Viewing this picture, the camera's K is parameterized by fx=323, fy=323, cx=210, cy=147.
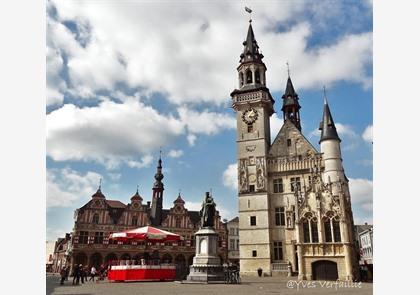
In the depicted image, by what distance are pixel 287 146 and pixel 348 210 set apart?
8.00m

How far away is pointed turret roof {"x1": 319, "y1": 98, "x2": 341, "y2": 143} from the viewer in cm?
2883

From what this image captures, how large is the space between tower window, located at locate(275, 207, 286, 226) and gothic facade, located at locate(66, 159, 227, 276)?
15.3 m

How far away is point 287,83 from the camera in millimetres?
38906

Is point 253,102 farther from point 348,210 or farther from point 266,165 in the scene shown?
point 348,210

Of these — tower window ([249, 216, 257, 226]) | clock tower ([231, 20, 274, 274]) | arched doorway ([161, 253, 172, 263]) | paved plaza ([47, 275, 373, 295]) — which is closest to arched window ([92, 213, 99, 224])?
arched doorway ([161, 253, 172, 263])

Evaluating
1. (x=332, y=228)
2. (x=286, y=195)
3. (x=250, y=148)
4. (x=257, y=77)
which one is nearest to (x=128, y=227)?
(x=250, y=148)

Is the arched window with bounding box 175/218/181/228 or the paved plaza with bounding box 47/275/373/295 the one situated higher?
the arched window with bounding box 175/218/181/228

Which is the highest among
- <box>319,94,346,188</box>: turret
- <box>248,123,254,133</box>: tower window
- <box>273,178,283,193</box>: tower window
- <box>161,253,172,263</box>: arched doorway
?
<box>248,123,254,133</box>: tower window

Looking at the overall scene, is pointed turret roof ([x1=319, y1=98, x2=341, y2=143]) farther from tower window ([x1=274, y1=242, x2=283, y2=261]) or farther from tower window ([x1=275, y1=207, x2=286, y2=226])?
tower window ([x1=274, y1=242, x2=283, y2=261])

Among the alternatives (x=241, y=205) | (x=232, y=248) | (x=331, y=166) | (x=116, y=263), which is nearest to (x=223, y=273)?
(x=116, y=263)

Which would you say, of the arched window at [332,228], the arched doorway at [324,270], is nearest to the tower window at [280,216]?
the arched window at [332,228]

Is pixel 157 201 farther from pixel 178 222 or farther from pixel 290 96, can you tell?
pixel 290 96

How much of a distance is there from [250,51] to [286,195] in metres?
16.6

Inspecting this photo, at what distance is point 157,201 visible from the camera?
4716 centimetres
